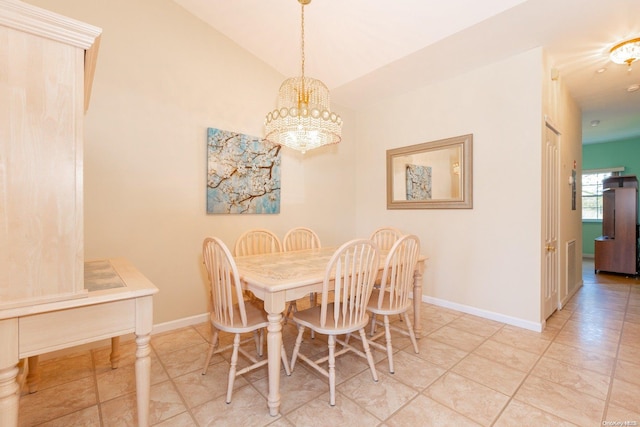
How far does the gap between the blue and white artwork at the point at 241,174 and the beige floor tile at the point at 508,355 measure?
239 cm

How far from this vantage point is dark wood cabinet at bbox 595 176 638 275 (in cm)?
461

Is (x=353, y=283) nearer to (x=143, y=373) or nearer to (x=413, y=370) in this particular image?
(x=413, y=370)

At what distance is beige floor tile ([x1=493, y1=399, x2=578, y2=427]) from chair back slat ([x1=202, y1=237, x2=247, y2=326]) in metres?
1.49

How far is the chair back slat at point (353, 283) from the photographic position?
5.48 ft

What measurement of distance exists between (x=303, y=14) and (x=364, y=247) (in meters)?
2.23

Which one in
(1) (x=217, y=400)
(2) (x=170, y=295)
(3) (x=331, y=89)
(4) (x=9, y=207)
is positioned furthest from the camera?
(3) (x=331, y=89)

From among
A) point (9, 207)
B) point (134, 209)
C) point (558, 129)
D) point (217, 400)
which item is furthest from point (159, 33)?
point (558, 129)

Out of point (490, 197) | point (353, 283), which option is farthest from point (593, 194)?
point (353, 283)

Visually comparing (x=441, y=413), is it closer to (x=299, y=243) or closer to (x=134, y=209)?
(x=299, y=243)

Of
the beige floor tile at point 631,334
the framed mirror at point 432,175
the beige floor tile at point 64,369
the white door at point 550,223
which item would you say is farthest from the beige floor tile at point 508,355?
the beige floor tile at point 64,369

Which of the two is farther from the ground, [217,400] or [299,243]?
[299,243]

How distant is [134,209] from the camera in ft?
8.16

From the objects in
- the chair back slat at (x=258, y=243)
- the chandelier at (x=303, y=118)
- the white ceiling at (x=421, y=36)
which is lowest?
the chair back slat at (x=258, y=243)

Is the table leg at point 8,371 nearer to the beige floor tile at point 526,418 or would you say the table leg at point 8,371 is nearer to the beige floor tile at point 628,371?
the beige floor tile at point 526,418
